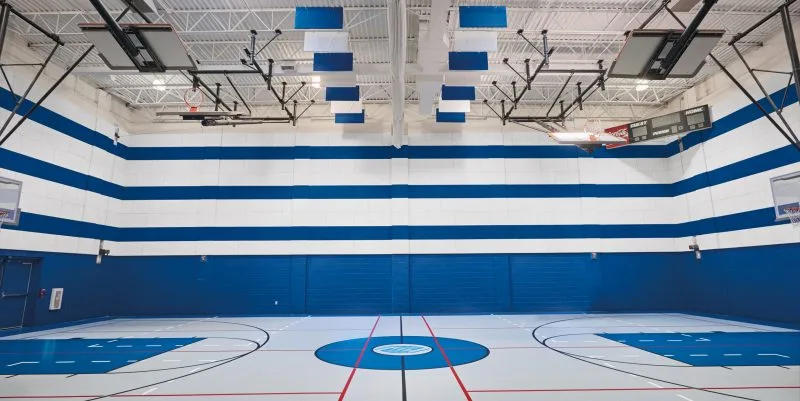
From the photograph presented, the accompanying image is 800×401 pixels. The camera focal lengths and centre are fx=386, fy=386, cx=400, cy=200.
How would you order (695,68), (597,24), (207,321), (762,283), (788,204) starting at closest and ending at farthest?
(695,68) < (788,204) < (597,24) < (762,283) < (207,321)

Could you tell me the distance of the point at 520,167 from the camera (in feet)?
51.0

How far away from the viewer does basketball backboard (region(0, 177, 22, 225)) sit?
325 inches

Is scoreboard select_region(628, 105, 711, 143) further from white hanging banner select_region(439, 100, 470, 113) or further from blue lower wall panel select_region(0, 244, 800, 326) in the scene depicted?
white hanging banner select_region(439, 100, 470, 113)

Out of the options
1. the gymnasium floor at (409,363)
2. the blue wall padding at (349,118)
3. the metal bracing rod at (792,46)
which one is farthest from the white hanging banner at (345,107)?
the metal bracing rod at (792,46)

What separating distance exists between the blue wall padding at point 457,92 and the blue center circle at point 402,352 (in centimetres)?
774

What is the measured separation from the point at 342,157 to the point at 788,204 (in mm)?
13262

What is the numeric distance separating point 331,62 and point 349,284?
26.5ft

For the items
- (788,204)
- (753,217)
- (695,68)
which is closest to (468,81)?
(695,68)

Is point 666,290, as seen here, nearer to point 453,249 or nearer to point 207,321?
point 453,249

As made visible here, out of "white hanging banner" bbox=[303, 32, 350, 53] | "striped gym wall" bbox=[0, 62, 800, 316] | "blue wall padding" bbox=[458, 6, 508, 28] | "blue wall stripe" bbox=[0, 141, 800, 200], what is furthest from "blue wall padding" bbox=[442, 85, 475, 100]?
"white hanging banner" bbox=[303, 32, 350, 53]

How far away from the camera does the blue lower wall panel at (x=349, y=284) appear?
14.5 metres

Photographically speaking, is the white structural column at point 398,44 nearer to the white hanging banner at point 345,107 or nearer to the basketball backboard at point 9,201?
the white hanging banner at point 345,107

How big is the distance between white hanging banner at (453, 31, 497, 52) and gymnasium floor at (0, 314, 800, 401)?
729cm

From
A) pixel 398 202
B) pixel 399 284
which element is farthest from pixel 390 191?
pixel 399 284
